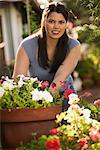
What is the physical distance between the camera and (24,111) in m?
2.78

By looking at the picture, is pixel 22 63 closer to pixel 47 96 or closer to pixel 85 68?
pixel 47 96

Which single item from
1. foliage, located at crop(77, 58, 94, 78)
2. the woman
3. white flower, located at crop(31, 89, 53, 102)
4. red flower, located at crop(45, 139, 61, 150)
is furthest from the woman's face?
foliage, located at crop(77, 58, 94, 78)

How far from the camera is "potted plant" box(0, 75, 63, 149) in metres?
2.79

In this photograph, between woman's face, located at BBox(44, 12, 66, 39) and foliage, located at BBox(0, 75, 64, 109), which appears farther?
woman's face, located at BBox(44, 12, 66, 39)

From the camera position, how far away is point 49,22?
3213mm

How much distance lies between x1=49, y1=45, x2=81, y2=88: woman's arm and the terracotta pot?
339 mm

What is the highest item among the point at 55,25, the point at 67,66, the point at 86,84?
the point at 86,84

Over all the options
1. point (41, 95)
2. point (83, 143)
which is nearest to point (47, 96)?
point (41, 95)

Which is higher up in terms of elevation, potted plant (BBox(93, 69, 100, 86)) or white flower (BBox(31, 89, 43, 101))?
potted plant (BBox(93, 69, 100, 86))

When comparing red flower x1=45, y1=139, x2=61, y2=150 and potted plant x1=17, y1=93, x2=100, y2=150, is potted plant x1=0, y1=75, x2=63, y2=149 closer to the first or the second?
potted plant x1=17, y1=93, x2=100, y2=150

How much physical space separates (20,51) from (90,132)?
0.84m

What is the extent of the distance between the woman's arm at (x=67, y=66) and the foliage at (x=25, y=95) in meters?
0.20

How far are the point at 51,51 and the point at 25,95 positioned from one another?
55 centimetres

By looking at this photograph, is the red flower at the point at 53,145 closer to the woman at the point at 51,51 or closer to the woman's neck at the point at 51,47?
the woman at the point at 51,51
